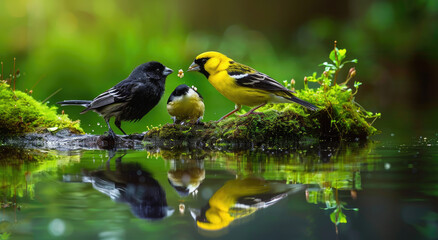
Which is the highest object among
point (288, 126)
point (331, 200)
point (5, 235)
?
point (288, 126)

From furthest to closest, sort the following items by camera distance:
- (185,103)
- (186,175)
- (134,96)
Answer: (134,96), (185,103), (186,175)

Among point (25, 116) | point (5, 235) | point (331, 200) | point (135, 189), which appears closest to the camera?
point (5, 235)

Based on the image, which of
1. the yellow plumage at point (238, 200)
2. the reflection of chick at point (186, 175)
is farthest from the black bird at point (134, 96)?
the yellow plumage at point (238, 200)

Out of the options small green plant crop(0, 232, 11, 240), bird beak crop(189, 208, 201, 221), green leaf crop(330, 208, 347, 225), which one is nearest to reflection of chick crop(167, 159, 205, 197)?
bird beak crop(189, 208, 201, 221)

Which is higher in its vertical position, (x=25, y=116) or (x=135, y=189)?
(x=25, y=116)

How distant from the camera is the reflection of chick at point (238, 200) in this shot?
8.30 ft

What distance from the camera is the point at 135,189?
10.6 feet

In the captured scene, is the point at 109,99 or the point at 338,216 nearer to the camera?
the point at 338,216

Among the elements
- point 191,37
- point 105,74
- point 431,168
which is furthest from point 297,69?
point 431,168

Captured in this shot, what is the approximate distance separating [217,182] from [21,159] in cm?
221

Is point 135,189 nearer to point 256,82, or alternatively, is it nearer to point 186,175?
point 186,175

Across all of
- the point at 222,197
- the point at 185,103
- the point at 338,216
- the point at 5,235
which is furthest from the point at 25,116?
the point at 338,216

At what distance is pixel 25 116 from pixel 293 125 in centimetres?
324

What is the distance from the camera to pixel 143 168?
411cm
